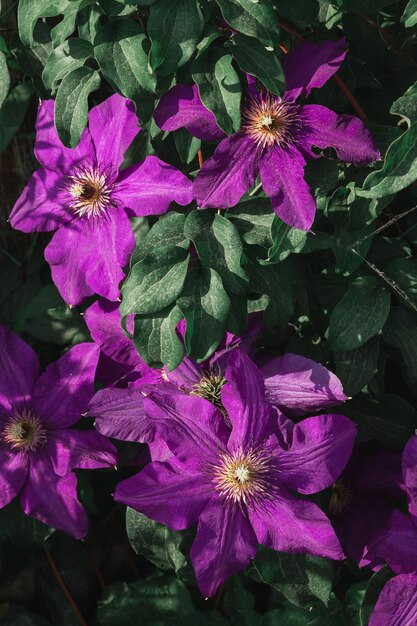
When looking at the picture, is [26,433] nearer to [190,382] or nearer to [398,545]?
[190,382]

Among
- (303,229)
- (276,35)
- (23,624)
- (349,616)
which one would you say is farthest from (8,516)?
(276,35)

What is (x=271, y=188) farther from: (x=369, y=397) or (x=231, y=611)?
(x=231, y=611)

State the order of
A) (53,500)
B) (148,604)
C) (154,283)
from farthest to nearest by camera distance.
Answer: (148,604) → (53,500) → (154,283)

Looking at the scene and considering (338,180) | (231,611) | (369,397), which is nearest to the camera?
(338,180)

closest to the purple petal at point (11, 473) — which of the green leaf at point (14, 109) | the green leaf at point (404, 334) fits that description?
the green leaf at point (14, 109)

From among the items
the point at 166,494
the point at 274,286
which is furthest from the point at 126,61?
the point at 166,494

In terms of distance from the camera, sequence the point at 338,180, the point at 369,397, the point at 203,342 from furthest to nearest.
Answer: the point at 369,397
the point at 338,180
the point at 203,342
